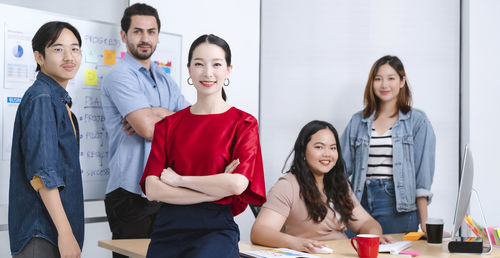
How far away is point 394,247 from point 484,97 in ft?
7.58

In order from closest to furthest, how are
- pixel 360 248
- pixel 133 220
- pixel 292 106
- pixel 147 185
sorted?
pixel 147 185
pixel 360 248
pixel 133 220
pixel 292 106

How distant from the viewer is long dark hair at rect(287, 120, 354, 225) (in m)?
2.49

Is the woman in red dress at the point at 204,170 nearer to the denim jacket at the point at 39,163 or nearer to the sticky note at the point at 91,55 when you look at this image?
the denim jacket at the point at 39,163

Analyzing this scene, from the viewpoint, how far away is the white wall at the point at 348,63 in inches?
156

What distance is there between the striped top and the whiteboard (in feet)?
4.99

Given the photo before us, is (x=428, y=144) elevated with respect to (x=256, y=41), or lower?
lower

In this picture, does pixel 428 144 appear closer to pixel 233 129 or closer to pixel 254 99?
pixel 254 99

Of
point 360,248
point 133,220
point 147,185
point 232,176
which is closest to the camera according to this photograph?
point 232,176

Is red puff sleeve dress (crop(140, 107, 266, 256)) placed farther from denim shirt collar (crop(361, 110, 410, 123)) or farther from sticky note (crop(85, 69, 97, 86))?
denim shirt collar (crop(361, 110, 410, 123))

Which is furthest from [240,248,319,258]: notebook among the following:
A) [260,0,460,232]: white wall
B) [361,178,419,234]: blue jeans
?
[260,0,460,232]: white wall

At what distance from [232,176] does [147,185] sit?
0.31 metres

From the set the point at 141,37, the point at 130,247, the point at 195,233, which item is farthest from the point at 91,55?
the point at 195,233

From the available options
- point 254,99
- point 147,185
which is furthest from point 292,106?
point 147,185

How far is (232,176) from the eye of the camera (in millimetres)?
1551
